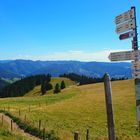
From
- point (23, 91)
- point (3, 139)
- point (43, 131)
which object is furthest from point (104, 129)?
point (23, 91)

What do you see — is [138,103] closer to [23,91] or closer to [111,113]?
[111,113]

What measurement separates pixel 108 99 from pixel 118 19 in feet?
8.78

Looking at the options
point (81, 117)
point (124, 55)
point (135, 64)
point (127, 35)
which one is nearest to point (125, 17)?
point (127, 35)

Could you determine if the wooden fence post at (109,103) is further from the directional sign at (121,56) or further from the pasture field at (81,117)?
the pasture field at (81,117)

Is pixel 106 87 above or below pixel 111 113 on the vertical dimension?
above

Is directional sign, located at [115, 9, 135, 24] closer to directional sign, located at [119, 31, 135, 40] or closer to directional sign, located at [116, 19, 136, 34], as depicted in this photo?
directional sign, located at [116, 19, 136, 34]

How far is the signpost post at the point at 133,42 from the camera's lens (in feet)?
33.4

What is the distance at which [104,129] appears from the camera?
34531 mm

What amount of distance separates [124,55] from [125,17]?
3.87 feet

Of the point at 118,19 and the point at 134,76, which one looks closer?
the point at 134,76

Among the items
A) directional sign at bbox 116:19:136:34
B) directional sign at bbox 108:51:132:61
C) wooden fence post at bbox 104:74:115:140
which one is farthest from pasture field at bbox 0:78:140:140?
directional sign at bbox 116:19:136:34

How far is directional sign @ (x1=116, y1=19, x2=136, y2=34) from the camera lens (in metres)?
10.3

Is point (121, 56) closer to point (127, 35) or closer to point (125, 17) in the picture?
point (127, 35)

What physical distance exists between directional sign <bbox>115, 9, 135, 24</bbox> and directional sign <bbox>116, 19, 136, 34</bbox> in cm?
13
